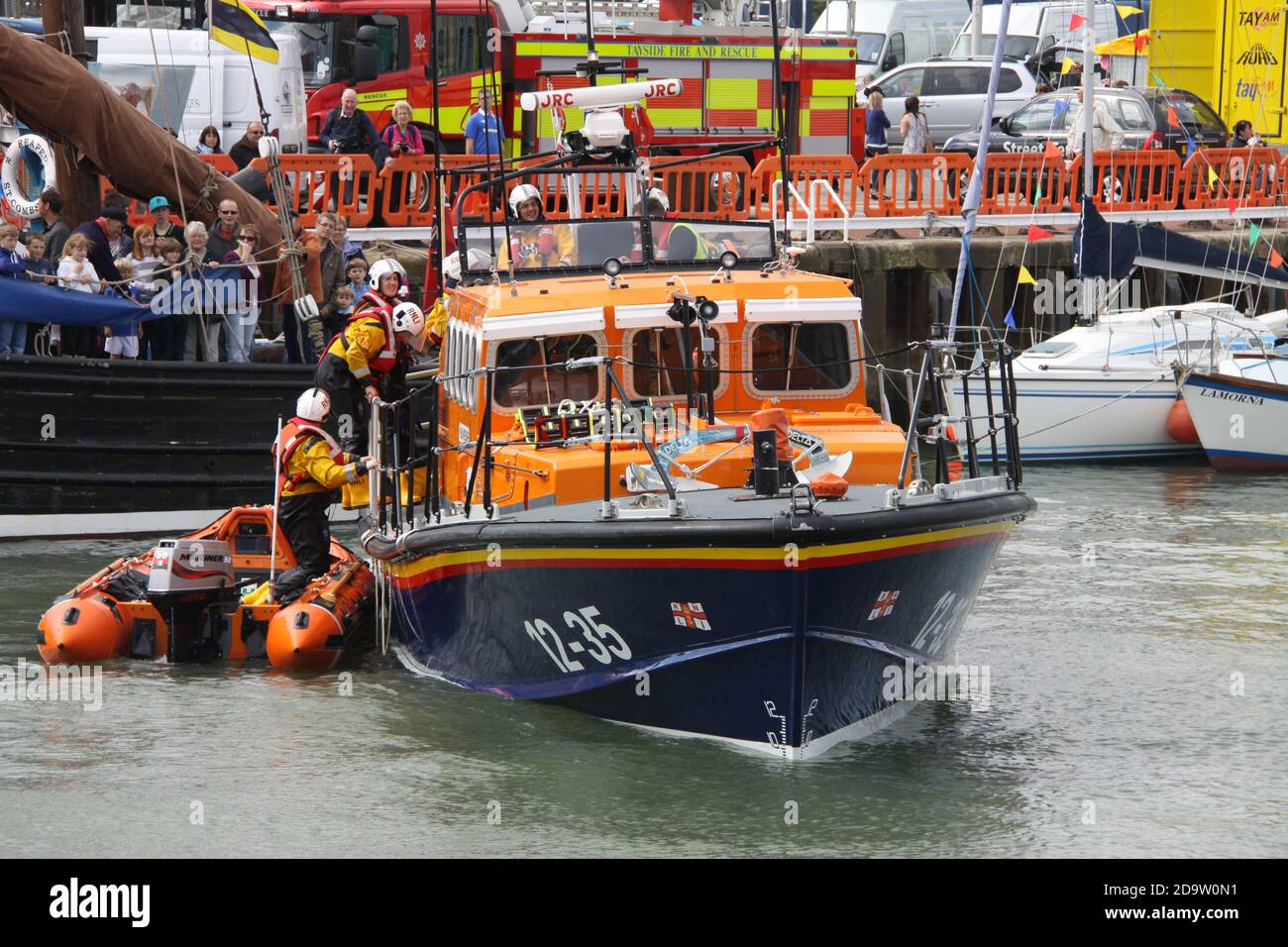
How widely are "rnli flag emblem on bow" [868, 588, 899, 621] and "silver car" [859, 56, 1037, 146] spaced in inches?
756

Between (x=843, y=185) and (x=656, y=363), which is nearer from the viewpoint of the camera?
(x=656, y=363)

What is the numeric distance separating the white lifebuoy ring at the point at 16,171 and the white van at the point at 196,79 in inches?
139

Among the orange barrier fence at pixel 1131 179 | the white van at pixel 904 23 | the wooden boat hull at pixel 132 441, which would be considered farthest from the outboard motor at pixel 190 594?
the white van at pixel 904 23

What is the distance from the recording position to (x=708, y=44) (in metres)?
23.7

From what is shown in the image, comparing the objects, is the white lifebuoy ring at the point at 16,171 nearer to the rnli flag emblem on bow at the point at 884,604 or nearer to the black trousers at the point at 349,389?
the black trousers at the point at 349,389

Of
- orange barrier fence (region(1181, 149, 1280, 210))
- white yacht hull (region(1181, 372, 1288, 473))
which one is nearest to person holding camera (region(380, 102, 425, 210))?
white yacht hull (region(1181, 372, 1288, 473))

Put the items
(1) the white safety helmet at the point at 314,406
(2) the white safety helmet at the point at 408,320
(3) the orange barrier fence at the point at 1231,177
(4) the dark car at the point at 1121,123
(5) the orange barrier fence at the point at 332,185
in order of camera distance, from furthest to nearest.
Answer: (4) the dark car at the point at 1121,123 < (3) the orange barrier fence at the point at 1231,177 < (5) the orange barrier fence at the point at 332,185 < (2) the white safety helmet at the point at 408,320 < (1) the white safety helmet at the point at 314,406

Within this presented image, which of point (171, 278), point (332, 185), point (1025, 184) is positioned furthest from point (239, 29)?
point (1025, 184)

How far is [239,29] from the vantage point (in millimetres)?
16719

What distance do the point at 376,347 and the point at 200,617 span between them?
187cm

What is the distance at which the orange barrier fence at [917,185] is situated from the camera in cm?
2112

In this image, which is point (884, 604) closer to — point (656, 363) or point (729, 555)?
point (729, 555)
